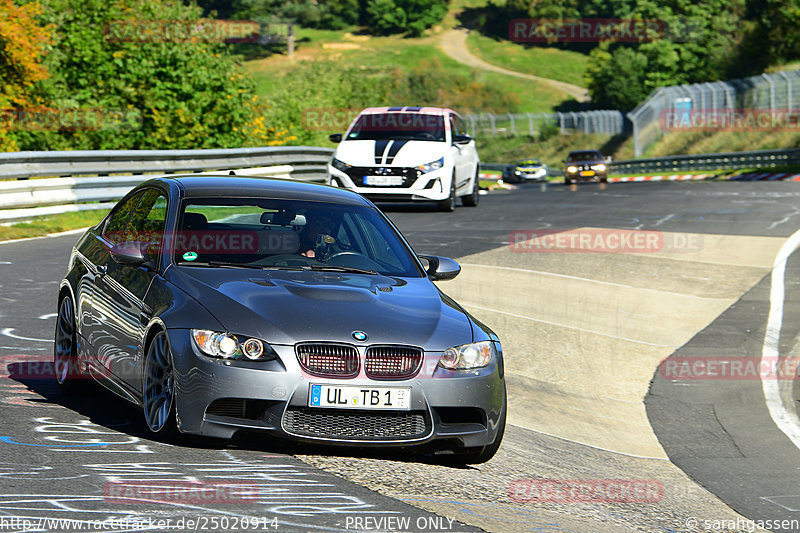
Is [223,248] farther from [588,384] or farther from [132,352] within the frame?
[588,384]

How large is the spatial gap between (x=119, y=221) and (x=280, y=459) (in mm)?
2435

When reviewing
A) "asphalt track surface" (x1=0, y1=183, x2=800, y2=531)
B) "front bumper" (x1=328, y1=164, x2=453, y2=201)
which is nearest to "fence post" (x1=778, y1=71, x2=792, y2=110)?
"front bumper" (x1=328, y1=164, x2=453, y2=201)

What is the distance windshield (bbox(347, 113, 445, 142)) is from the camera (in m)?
20.7

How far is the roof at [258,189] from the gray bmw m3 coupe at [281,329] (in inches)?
0.7

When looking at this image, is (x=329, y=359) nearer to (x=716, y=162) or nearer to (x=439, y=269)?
(x=439, y=269)

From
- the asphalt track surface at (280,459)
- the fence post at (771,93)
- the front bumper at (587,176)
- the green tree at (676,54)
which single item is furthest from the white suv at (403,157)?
the green tree at (676,54)

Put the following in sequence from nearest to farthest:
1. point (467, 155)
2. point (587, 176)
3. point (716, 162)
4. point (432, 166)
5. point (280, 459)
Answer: point (280, 459) < point (432, 166) < point (467, 155) < point (587, 176) < point (716, 162)

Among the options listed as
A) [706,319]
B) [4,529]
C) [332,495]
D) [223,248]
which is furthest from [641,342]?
[4,529]

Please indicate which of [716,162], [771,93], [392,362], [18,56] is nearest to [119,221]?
[392,362]

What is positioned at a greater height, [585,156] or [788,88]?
[788,88]

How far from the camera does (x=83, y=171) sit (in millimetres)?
19406

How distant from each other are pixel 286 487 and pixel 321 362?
73cm

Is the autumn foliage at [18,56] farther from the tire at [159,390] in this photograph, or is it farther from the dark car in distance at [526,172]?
the dark car in distance at [526,172]

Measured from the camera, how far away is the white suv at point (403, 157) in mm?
19703
